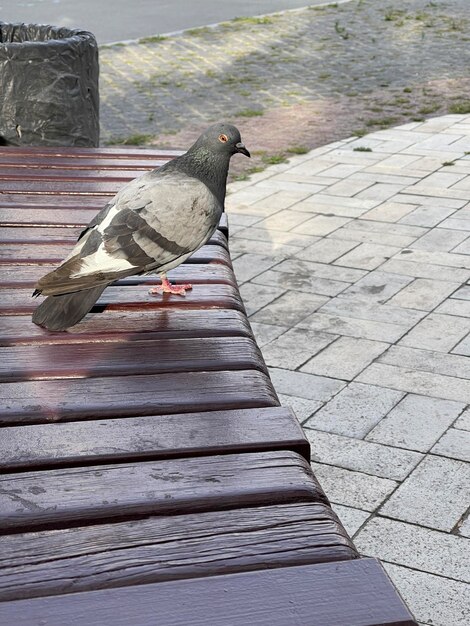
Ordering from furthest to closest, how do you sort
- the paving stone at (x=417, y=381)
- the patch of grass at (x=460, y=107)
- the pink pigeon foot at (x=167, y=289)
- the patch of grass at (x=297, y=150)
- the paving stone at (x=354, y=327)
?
1. the patch of grass at (x=460, y=107)
2. the patch of grass at (x=297, y=150)
3. the paving stone at (x=354, y=327)
4. the paving stone at (x=417, y=381)
5. the pink pigeon foot at (x=167, y=289)

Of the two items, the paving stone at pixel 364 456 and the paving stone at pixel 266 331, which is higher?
the paving stone at pixel 364 456

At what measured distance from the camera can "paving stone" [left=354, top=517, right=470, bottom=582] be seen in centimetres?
343

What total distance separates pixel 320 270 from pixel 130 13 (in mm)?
11297

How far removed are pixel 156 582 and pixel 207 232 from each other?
161 centimetres

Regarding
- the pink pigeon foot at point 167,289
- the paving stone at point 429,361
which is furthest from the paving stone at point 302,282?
the pink pigeon foot at point 167,289

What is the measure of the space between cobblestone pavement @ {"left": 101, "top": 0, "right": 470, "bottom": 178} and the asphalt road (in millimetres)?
597

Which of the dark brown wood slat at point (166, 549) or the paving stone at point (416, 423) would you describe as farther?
the paving stone at point (416, 423)

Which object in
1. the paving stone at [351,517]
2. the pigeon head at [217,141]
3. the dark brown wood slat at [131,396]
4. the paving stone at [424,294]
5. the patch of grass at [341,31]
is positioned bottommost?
the patch of grass at [341,31]

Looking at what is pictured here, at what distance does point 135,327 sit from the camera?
10.0 feet

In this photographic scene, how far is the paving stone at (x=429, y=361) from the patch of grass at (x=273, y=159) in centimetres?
375

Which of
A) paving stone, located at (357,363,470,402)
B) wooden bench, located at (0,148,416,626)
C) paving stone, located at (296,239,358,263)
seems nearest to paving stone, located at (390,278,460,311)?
paving stone, located at (296,239,358,263)

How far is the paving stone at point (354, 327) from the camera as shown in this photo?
523 cm

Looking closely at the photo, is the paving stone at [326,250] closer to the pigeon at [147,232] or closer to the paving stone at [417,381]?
the paving stone at [417,381]

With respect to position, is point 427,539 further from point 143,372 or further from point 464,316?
point 464,316
